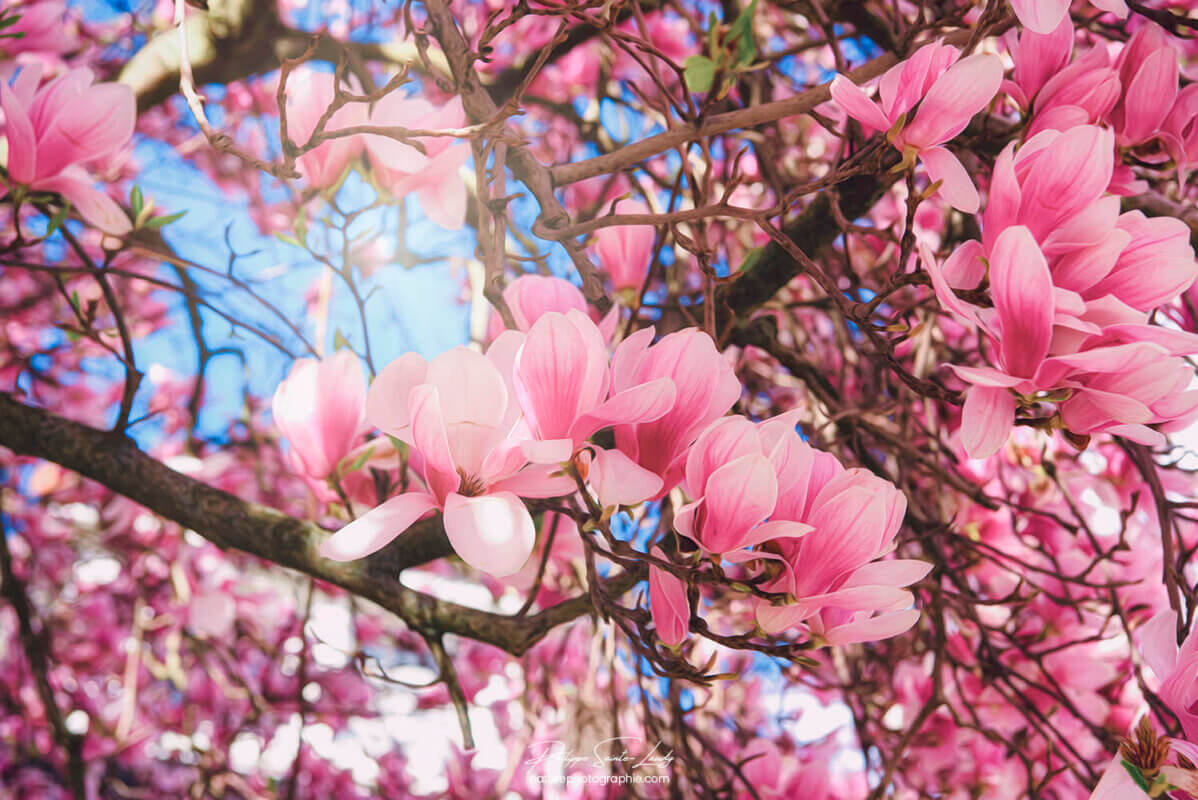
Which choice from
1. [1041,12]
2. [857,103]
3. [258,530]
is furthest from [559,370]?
[258,530]

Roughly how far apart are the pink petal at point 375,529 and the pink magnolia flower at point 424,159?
29 centimetres

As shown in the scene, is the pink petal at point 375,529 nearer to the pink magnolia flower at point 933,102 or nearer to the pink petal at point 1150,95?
the pink magnolia flower at point 933,102

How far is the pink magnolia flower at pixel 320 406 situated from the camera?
1.79 ft

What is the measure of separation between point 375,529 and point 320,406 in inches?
8.8

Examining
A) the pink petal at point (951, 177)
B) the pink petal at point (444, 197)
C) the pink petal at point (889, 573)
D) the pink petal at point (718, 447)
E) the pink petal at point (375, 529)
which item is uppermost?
the pink petal at point (444, 197)

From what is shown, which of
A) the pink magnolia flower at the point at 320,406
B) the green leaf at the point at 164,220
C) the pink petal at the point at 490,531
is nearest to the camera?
the pink petal at the point at 490,531

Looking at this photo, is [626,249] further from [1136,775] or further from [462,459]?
[1136,775]

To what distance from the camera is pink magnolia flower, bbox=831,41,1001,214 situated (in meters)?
0.39

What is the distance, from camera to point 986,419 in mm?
385

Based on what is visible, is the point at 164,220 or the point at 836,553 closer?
the point at 836,553

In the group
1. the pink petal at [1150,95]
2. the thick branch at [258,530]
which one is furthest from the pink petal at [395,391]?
the pink petal at [1150,95]

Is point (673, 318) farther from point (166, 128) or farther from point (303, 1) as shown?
point (303, 1)

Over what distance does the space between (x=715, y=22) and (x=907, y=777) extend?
1.07 metres

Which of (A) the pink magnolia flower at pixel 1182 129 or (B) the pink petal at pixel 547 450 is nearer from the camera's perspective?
(B) the pink petal at pixel 547 450
